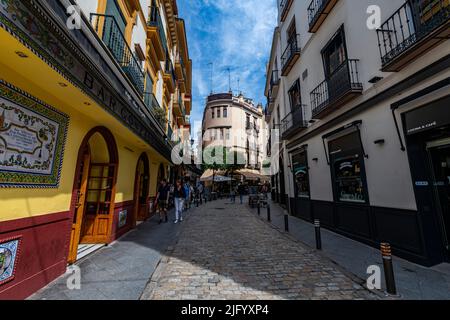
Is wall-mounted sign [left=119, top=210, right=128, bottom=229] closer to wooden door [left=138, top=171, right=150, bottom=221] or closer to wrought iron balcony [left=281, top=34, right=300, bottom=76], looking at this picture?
wooden door [left=138, top=171, right=150, bottom=221]

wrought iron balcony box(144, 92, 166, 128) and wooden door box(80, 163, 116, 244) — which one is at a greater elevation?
wrought iron balcony box(144, 92, 166, 128)

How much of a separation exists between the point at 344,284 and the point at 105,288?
14.3 feet

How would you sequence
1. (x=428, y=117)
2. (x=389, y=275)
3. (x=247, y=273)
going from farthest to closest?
1. (x=428, y=117)
2. (x=247, y=273)
3. (x=389, y=275)

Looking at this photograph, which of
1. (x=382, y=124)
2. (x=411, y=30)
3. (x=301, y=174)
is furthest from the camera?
(x=301, y=174)

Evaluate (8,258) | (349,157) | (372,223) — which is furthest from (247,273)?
(349,157)

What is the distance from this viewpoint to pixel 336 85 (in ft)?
24.7

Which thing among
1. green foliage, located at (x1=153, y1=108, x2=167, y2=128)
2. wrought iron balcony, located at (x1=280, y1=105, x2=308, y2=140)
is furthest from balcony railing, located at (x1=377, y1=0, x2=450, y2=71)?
green foliage, located at (x1=153, y1=108, x2=167, y2=128)

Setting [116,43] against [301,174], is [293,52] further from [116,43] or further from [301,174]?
[116,43]

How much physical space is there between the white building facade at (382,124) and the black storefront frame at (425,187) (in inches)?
0.8

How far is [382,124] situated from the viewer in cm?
573

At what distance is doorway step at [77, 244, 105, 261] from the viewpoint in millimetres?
5325

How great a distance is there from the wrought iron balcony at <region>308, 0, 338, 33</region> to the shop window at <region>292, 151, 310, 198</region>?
221 inches

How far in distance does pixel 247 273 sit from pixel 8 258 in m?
4.00

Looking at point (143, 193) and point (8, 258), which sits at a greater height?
point (143, 193)
